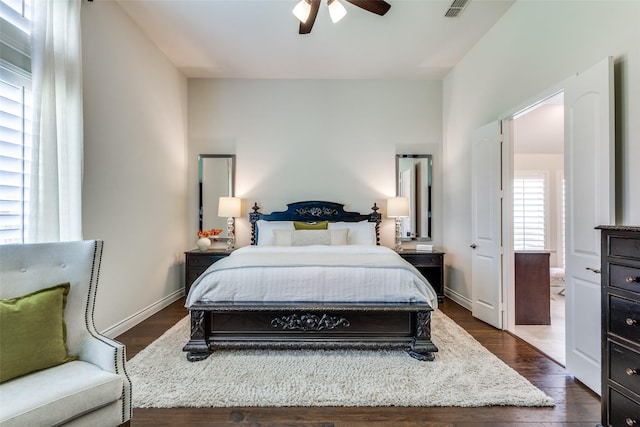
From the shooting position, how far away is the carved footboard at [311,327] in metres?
2.47

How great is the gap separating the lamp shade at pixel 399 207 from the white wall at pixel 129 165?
10.7 ft

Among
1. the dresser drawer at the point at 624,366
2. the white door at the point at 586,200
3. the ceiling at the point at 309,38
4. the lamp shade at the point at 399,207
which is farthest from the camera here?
the lamp shade at the point at 399,207

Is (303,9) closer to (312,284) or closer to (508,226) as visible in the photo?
(312,284)

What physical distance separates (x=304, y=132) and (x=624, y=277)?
4000 mm

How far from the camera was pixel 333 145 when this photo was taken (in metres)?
4.65

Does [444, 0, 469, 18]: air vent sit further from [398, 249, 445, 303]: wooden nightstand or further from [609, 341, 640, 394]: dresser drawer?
[609, 341, 640, 394]: dresser drawer

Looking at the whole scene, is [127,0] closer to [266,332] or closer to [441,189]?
[266,332]

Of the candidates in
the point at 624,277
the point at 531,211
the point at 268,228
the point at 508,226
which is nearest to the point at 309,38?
the point at 268,228

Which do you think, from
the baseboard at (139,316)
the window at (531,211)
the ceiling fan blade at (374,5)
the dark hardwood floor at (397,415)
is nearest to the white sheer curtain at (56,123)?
the baseboard at (139,316)

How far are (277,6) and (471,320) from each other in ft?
13.6

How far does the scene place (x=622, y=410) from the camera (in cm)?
151

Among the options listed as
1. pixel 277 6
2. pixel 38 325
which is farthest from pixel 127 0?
pixel 38 325

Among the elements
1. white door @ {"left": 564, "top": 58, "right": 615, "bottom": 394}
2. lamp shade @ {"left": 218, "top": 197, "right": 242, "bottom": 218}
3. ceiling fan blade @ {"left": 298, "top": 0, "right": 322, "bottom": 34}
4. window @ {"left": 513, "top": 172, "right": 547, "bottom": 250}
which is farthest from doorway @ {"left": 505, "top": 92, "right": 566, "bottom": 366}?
lamp shade @ {"left": 218, "top": 197, "right": 242, "bottom": 218}

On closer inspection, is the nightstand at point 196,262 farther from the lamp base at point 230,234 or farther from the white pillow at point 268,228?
the white pillow at point 268,228
